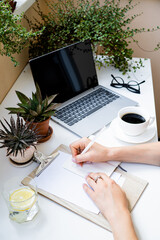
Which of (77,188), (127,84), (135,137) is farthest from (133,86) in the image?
(77,188)

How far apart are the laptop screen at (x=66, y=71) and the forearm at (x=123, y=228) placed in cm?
59

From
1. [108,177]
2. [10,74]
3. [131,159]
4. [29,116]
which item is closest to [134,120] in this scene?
[131,159]

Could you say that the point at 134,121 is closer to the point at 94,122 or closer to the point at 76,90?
the point at 94,122

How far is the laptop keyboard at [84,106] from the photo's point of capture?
102 cm

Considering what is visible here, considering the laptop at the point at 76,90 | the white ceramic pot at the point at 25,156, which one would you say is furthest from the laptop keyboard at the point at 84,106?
the white ceramic pot at the point at 25,156

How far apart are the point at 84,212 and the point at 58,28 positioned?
1010mm

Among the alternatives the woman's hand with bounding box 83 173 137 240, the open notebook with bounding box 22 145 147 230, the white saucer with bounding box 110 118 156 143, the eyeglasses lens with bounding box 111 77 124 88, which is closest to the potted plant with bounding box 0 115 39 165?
the open notebook with bounding box 22 145 147 230

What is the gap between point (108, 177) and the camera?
0.76 meters

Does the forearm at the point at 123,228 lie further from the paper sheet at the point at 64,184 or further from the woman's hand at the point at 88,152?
the woman's hand at the point at 88,152

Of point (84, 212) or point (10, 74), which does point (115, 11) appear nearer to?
→ point (10, 74)

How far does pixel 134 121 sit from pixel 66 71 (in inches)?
16.4

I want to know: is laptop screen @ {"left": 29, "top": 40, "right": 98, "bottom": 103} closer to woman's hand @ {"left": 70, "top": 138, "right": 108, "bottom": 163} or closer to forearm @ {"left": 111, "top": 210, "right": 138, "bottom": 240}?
woman's hand @ {"left": 70, "top": 138, "right": 108, "bottom": 163}

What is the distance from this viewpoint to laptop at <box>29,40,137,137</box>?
1.00 metres

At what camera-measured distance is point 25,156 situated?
2.64 ft
